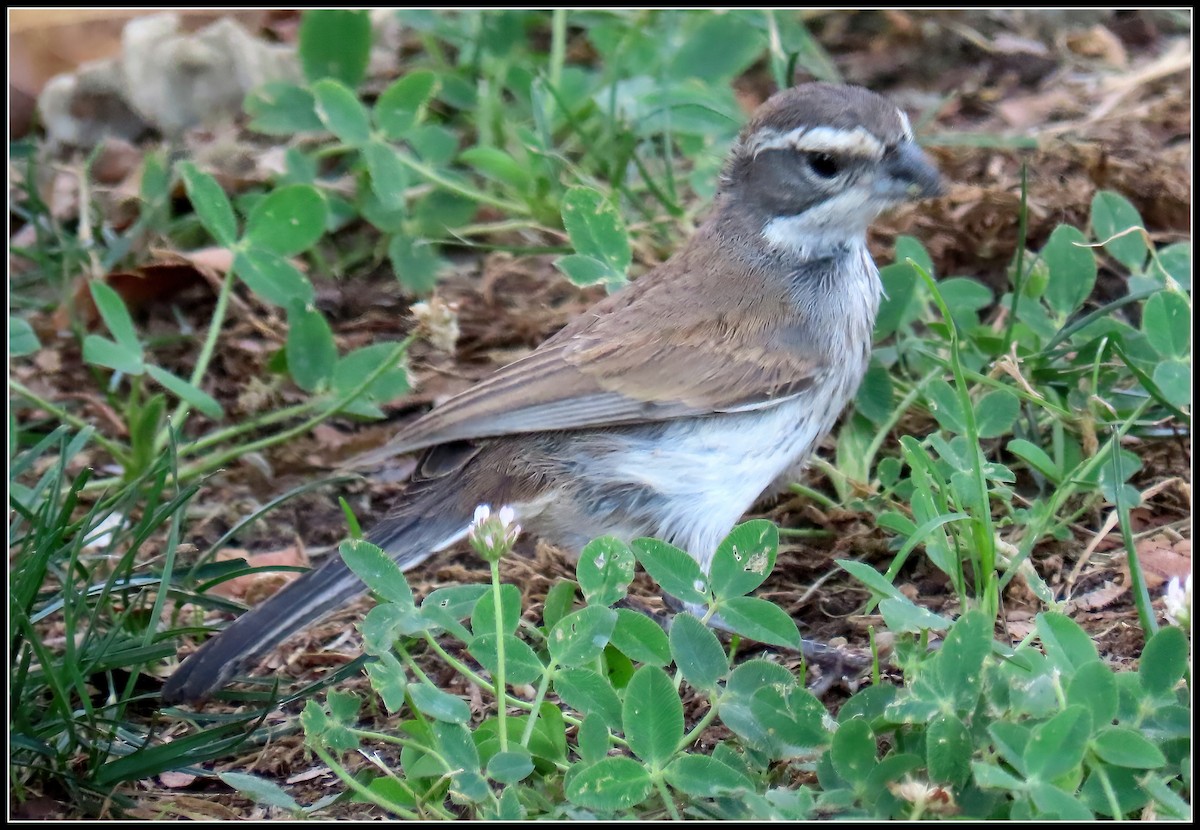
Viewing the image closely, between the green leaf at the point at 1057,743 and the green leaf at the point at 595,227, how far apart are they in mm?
2737

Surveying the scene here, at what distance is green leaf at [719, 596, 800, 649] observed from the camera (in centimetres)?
359

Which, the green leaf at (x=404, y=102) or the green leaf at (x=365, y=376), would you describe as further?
the green leaf at (x=404, y=102)

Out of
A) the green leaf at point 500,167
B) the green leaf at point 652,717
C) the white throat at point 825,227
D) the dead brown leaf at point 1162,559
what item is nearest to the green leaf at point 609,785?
the green leaf at point 652,717

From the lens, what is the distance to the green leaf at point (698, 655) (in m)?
3.47

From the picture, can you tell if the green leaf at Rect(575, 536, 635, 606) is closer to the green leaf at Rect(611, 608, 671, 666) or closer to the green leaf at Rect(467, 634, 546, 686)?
the green leaf at Rect(611, 608, 671, 666)

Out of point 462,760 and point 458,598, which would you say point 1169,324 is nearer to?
point 458,598

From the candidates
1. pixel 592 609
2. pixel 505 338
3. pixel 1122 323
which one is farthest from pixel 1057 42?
pixel 592 609

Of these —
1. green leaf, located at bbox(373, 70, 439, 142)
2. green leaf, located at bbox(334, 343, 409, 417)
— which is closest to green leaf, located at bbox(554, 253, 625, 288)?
green leaf, located at bbox(334, 343, 409, 417)

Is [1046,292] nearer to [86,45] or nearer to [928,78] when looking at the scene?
[928,78]

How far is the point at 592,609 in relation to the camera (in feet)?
11.5

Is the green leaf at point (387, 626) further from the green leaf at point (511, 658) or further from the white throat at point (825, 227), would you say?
the white throat at point (825, 227)

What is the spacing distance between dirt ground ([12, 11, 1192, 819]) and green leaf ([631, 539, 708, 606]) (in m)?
0.73

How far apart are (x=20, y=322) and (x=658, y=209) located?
2.88m

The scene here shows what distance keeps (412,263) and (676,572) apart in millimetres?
2894
